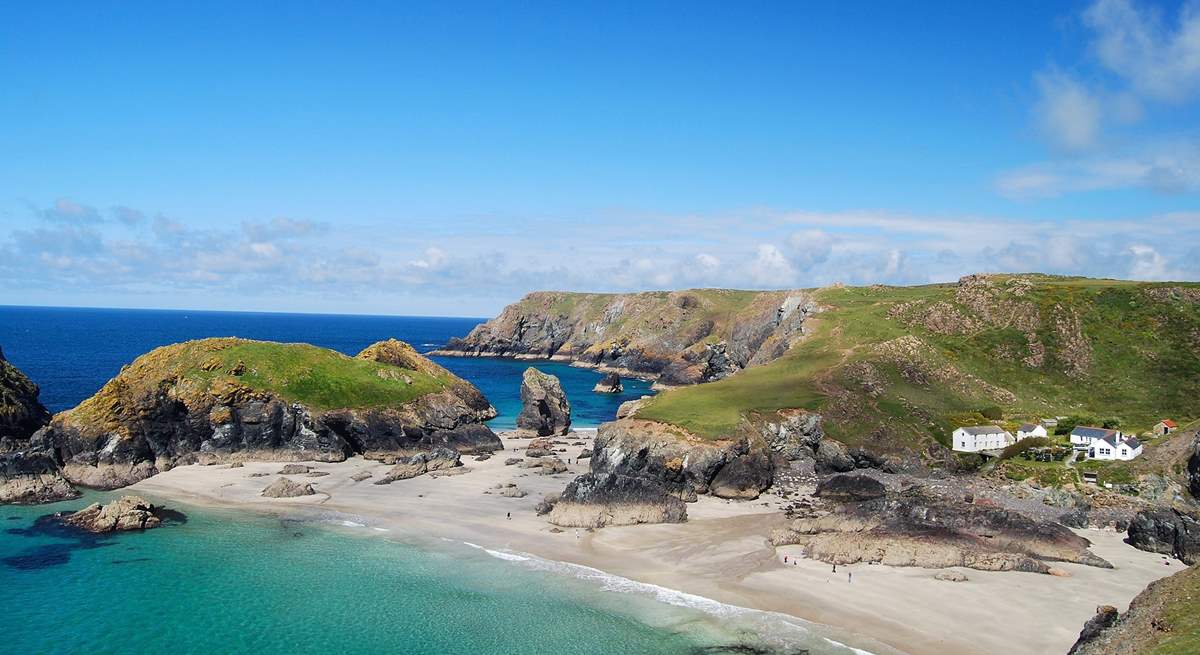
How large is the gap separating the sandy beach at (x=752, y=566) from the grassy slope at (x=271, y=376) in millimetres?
10193

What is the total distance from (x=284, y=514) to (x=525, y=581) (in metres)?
24.3

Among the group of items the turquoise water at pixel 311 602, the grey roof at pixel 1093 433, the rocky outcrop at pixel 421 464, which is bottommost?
the turquoise water at pixel 311 602

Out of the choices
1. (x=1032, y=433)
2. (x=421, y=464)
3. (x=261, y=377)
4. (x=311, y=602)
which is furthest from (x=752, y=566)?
(x=261, y=377)

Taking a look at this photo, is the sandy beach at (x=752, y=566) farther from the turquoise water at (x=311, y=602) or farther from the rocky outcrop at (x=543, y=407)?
the rocky outcrop at (x=543, y=407)

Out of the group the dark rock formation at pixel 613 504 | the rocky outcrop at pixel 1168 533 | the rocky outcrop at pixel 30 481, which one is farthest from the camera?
the rocky outcrop at pixel 30 481

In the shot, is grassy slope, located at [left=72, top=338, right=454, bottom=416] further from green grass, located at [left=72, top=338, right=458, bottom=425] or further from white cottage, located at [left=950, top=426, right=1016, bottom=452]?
white cottage, located at [left=950, top=426, right=1016, bottom=452]

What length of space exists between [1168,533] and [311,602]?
54.5 m

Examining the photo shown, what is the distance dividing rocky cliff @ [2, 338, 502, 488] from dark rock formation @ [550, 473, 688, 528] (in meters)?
28.0

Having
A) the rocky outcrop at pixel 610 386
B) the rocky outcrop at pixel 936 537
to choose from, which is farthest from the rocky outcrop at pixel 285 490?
the rocky outcrop at pixel 610 386

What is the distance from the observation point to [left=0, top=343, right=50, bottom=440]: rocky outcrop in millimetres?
69312

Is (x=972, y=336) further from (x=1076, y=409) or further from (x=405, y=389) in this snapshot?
(x=405, y=389)

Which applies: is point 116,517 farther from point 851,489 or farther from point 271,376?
point 851,489

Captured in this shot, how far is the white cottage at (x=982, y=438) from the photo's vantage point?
7050 cm

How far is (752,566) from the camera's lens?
46.0m
